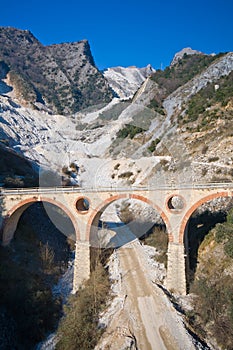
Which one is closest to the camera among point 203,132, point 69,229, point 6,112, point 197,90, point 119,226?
point 69,229

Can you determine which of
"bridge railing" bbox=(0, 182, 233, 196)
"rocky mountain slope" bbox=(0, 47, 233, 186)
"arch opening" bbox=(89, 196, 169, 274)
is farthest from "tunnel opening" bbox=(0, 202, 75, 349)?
"rocky mountain slope" bbox=(0, 47, 233, 186)

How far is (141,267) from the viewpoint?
25312 millimetres

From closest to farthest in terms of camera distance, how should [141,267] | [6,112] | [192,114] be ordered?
1. [141,267]
2. [192,114]
3. [6,112]

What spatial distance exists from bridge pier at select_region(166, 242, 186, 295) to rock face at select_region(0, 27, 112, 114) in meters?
78.5

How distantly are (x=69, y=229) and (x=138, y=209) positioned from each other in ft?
33.6

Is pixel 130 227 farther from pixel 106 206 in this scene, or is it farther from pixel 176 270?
pixel 176 270

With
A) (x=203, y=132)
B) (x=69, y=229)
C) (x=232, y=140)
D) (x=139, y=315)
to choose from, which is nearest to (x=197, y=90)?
(x=203, y=132)

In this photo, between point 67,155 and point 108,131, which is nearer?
point 67,155

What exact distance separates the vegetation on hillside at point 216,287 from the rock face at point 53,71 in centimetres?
7900

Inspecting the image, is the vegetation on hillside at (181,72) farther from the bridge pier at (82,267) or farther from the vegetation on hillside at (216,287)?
the bridge pier at (82,267)

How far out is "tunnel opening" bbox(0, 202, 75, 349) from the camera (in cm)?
1877

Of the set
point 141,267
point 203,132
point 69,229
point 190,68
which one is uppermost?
point 190,68

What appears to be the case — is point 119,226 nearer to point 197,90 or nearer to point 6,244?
point 6,244

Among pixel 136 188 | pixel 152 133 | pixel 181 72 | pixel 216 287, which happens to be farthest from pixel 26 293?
pixel 181 72
